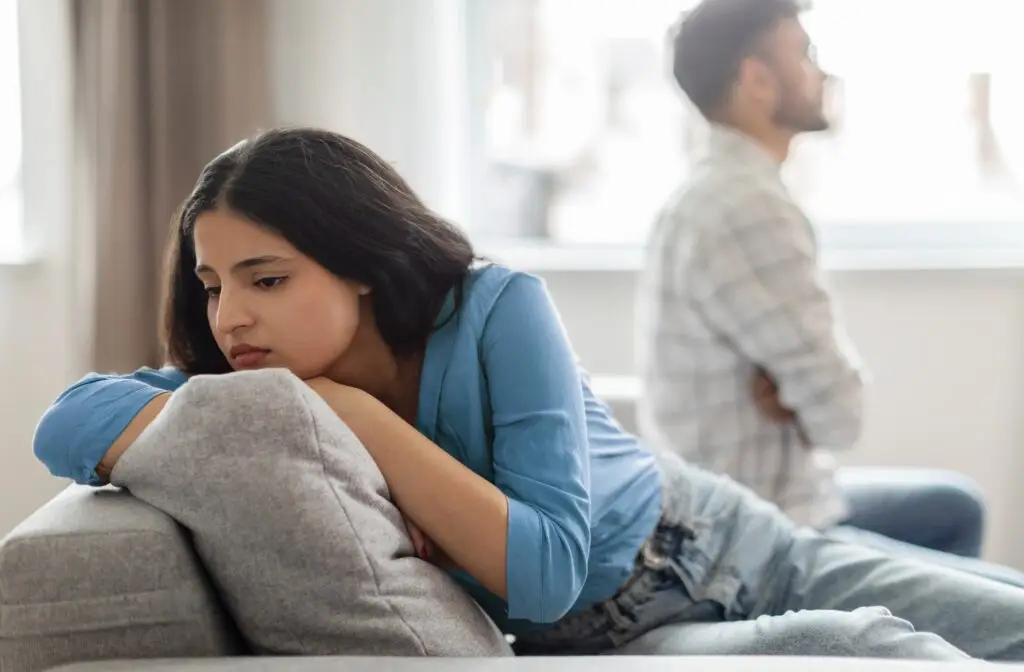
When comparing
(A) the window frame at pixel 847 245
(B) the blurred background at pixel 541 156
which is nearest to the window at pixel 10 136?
(B) the blurred background at pixel 541 156

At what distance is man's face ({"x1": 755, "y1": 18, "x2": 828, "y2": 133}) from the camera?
5.70 feet

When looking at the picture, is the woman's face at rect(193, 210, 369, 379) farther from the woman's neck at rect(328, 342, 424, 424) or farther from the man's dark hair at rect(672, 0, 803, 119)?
the man's dark hair at rect(672, 0, 803, 119)

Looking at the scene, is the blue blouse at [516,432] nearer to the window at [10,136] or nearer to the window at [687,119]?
the window at [687,119]

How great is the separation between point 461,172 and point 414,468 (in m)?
1.89

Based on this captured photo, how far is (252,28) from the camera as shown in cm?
238

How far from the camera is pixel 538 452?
99 centimetres

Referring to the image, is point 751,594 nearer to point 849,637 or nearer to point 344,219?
point 849,637

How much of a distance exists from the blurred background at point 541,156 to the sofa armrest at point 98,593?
1.68m

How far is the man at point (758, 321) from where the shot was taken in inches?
63.7

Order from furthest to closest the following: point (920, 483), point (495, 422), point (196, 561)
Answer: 1. point (920, 483)
2. point (495, 422)
3. point (196, 561)

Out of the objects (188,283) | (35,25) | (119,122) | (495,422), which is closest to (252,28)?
(119,122)

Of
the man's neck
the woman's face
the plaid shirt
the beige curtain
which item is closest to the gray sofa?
the woman's face

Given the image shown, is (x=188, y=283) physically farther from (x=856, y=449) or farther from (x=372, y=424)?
(x=856, y=449)

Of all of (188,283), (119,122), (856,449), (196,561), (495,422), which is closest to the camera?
(196,561)
